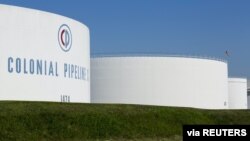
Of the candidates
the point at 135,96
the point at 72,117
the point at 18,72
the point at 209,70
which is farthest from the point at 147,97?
the point at 72,117

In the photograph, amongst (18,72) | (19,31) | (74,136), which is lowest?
(74,136)

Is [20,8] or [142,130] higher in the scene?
[20,8]

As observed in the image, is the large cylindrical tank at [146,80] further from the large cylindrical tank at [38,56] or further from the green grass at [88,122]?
the green grass at [88,122]

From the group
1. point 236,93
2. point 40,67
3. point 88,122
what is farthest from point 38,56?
point 236,93

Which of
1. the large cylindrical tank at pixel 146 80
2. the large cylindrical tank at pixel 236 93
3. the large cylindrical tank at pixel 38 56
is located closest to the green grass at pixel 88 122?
the large cylindrical tank at pixel 38 56

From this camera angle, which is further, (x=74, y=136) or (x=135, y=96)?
(x=135, y=96)

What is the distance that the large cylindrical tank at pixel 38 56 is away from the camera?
1433 inches

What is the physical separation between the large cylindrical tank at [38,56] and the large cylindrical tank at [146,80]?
14.7 meters

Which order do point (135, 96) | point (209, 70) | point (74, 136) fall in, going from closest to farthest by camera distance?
point (74, 136) → point (135, 96) → point (209, 70)

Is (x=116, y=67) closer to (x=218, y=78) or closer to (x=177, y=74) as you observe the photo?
(x=177, y=74)

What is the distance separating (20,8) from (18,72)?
13.4 ft

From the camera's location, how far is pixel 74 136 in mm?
25047

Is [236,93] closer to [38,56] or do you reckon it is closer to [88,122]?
[38,56]

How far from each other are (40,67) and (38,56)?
2.49 ft
